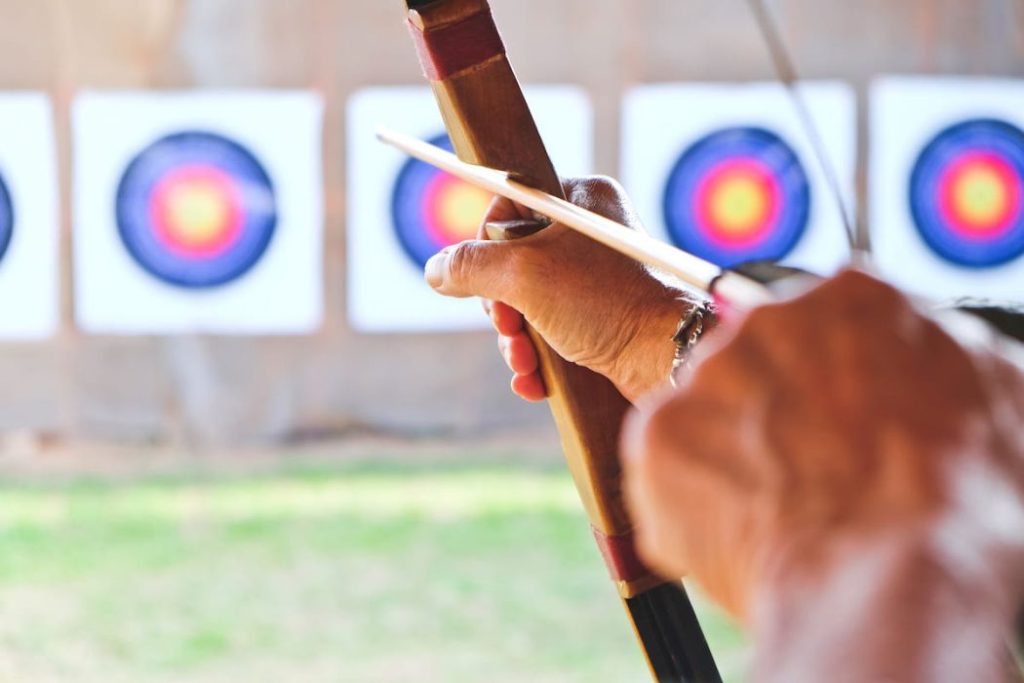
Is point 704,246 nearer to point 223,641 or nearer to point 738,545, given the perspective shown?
point 223,641

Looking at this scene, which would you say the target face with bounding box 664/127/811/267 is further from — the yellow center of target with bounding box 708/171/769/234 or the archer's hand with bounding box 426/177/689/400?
the archer's hand with bounding box 426/177/689/400

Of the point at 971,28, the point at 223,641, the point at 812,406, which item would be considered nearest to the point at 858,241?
the point at 812,406

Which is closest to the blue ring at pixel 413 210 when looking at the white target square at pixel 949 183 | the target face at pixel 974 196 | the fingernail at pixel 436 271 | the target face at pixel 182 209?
the target face at pixel 182 209

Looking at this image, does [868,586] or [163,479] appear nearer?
[868,586]

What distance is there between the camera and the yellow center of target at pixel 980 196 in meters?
3.46

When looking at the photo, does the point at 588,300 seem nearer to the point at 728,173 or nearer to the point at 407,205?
the point at 407,205

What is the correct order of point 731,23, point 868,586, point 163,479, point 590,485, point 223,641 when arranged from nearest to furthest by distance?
point 868,586 → point 590,485 → point 223,641 → point 163,479 → point 731,23

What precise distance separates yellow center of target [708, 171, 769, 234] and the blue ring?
707mm

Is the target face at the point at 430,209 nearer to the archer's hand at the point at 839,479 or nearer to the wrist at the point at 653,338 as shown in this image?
the wrist at the point at 653,338

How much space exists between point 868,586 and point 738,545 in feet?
0.13

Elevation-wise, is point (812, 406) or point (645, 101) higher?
point (645, 101)

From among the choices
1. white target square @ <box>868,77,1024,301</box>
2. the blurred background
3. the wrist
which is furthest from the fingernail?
white target square @ <box>868,77,1024,301</box>

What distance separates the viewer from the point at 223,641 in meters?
2.62

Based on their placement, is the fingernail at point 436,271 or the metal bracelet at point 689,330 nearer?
the metal bracelet at point 689,330
